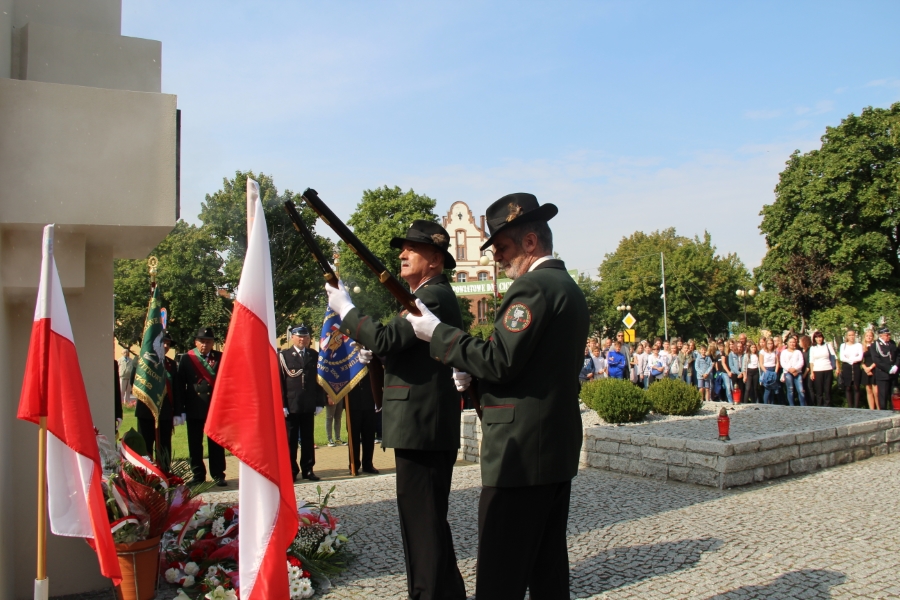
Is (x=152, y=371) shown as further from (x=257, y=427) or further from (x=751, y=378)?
(x=751, y=378)

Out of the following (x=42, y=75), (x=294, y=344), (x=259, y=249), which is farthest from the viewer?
(x=294, y=344)

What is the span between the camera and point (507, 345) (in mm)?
2971

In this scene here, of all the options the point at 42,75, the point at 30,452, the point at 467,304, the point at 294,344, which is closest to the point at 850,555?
the point at 30,452

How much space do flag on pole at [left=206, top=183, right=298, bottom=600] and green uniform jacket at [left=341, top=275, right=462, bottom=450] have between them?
92 cm

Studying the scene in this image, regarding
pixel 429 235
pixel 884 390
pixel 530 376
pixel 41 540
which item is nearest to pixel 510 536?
pixel 530 376

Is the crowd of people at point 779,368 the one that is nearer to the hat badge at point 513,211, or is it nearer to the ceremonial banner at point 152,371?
the ceremonial banner at point 152,371

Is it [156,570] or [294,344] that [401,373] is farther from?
[294,344]

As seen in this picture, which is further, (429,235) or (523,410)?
(429,235)

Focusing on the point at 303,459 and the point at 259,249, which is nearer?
the point at 259,249

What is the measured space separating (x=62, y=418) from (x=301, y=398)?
574 centimetres

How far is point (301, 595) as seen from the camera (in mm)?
4570

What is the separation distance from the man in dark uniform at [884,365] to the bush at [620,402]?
6.34 metres

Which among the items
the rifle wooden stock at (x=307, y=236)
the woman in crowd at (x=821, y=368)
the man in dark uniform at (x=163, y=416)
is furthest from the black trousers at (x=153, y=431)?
the woman in crowd at (x=821, y=368)

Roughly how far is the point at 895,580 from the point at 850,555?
1.89 ft
